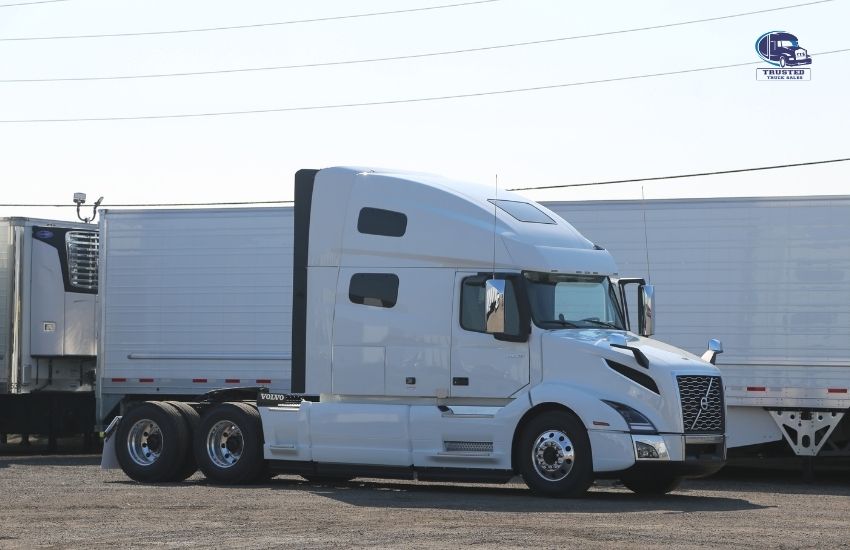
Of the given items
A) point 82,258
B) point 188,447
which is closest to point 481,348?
point 188,447

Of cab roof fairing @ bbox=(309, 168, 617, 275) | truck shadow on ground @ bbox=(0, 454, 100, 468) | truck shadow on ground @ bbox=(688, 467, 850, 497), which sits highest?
cab roof fairing @ bbox=(309, 168, 617, 275)

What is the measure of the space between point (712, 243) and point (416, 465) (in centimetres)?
584

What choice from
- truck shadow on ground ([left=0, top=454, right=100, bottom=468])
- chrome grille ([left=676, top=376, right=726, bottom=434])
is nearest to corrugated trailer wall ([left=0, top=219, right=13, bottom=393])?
truck shadow on ground ([left=0, top=454, right=100, bottom=468])

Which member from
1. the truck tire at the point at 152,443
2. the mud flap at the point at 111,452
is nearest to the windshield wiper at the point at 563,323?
the truck tire at the point at 152,443

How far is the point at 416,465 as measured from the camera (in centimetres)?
1616

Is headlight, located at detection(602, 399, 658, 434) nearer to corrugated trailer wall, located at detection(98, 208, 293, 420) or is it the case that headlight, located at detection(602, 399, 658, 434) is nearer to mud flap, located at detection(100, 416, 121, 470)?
mud flap, located at detection(100, 416, 121, 470)

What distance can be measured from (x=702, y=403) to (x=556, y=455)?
5.39 ft

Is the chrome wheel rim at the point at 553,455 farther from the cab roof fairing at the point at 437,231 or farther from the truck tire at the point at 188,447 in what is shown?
the truck tire at the point at 188,447

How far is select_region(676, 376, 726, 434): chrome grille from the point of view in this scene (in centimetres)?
1540

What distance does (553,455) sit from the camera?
15.5 m

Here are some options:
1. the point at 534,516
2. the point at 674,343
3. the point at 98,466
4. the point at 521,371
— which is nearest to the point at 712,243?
the point at 674,343

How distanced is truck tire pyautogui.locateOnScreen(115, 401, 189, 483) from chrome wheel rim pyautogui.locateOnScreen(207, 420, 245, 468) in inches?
18.2

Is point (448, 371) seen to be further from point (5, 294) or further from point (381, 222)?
point (5, 294)

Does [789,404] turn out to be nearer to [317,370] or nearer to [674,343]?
[674,343]
